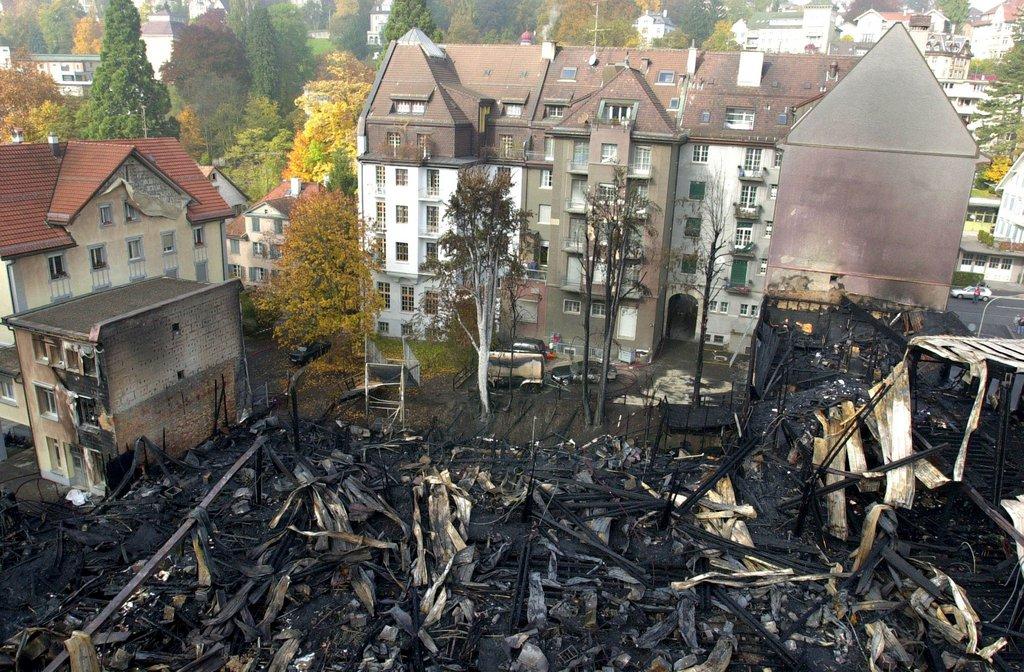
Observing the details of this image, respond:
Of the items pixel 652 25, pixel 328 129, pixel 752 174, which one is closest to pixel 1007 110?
pixel 752 174

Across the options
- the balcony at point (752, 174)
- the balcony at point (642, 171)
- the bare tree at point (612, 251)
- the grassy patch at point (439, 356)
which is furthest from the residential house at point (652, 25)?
the grassy patch at point (439, 356)

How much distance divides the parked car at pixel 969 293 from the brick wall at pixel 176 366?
47.5 m

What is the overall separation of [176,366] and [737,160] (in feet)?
95.2

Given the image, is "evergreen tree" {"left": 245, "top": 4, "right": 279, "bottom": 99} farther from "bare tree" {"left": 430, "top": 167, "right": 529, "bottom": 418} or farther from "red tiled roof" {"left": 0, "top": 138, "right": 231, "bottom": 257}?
"bare tree" {"left": 430, "top": 167, "right": 529, "bottom": 418}

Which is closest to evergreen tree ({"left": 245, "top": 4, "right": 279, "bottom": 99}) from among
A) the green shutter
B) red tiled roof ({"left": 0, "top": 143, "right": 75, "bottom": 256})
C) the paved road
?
red tiled roof ({"left": 0, "top": 143, "right": 75, "bottom": 256})

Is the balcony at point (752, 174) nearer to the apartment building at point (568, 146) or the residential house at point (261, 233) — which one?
the apartment building at point (568, 146)

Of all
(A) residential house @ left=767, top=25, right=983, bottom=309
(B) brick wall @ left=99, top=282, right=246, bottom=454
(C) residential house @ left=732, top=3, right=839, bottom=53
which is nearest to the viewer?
(B) brick wall @ left=99, top=282, right=246, bottom=454

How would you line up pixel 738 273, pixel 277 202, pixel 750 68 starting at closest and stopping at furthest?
pixel 750 68, pixel 738 273, pixel 277 202

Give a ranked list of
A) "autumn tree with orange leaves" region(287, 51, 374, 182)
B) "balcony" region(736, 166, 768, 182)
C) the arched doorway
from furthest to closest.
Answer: "autumn tree with orange leaves" region(287, 51, 374, 182)
the arched doorway
"balcony" region(736, 166, 768, 182)

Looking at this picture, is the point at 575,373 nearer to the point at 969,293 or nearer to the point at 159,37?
the point at 969,293

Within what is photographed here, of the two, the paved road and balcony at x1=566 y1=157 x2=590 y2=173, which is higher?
balcony at x1=566 y1=157 x2=590 y2=173

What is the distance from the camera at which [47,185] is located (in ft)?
104

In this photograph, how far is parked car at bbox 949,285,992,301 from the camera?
51.4 m

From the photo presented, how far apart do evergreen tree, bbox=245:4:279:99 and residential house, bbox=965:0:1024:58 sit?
360 ft
